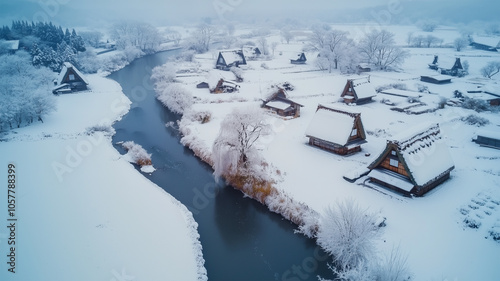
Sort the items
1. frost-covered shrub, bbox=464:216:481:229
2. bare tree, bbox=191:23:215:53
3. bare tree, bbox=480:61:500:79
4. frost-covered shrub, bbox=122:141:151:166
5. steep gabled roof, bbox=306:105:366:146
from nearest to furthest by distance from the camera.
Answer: frost-covered shrub, bbox=464:216:481:229, steep gabled roof, bbox=306:105:366:146, frost-covered shrub, bbox=122:141:151:166, bare tree, bbox=480:61:500:79, bare tree, bbox=191:23:215:53

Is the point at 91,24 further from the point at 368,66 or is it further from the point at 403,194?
the point at 403,194

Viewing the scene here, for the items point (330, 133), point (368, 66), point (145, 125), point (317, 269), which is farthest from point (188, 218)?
point (368, 66)

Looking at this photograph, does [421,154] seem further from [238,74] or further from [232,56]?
[232,56]

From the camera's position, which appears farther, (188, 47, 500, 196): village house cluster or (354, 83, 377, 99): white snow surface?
(354, 83, 377, 99): white snow surface

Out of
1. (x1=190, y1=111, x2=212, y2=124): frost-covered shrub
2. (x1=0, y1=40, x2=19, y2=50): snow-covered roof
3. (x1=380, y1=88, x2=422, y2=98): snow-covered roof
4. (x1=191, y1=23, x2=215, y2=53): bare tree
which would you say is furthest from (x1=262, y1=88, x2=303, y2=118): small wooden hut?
(x1=0, y1=40, x2=19, y2=50): snow-covered roof
